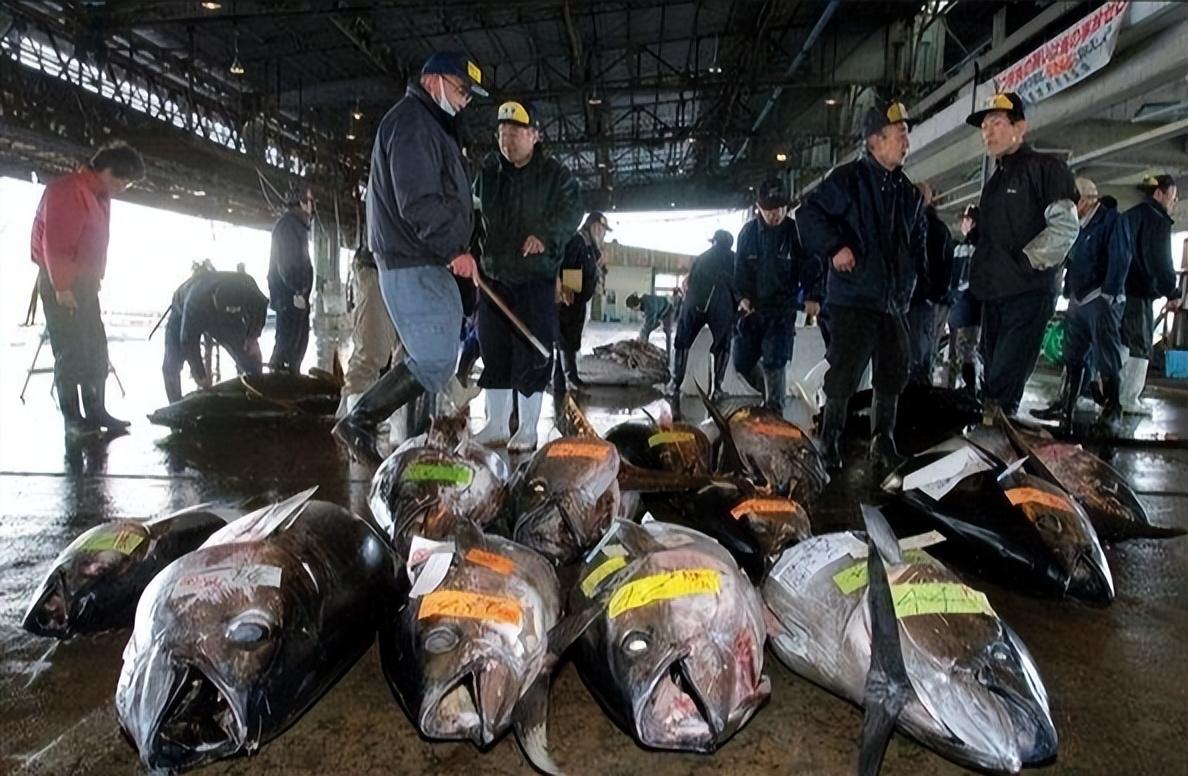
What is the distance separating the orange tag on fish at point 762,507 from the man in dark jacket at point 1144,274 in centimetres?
593

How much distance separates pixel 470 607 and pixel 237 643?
47cm

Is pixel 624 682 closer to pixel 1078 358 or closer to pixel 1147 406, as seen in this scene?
pixel 1078 358

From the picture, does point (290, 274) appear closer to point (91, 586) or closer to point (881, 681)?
point (91, 586)

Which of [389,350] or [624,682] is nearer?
[624,682]

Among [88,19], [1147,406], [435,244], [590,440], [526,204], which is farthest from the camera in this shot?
[88,19]

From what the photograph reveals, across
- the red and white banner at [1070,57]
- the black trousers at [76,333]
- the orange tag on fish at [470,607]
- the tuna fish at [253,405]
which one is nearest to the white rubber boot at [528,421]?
the tuna fish at [253,405]

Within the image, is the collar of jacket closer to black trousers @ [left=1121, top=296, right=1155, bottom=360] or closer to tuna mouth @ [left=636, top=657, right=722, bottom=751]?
tuna mouth @ [left=636, top=657, right=722, bottom=751]

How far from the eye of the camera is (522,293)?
4598 millimetres

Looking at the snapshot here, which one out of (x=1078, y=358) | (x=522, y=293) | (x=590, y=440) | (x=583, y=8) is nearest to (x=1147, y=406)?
(x=1078, y=358)

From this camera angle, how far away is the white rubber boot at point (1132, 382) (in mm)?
7172

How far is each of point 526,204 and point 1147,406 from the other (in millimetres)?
7471

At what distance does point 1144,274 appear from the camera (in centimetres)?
670

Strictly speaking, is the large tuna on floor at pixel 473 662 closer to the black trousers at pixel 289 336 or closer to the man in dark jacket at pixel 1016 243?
the man in dark jacket at pixel 1016 243

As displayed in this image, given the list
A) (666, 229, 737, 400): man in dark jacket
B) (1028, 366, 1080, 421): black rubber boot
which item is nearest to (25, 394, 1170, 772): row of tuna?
(1028, 366, 1080, 421): black rubber boot
